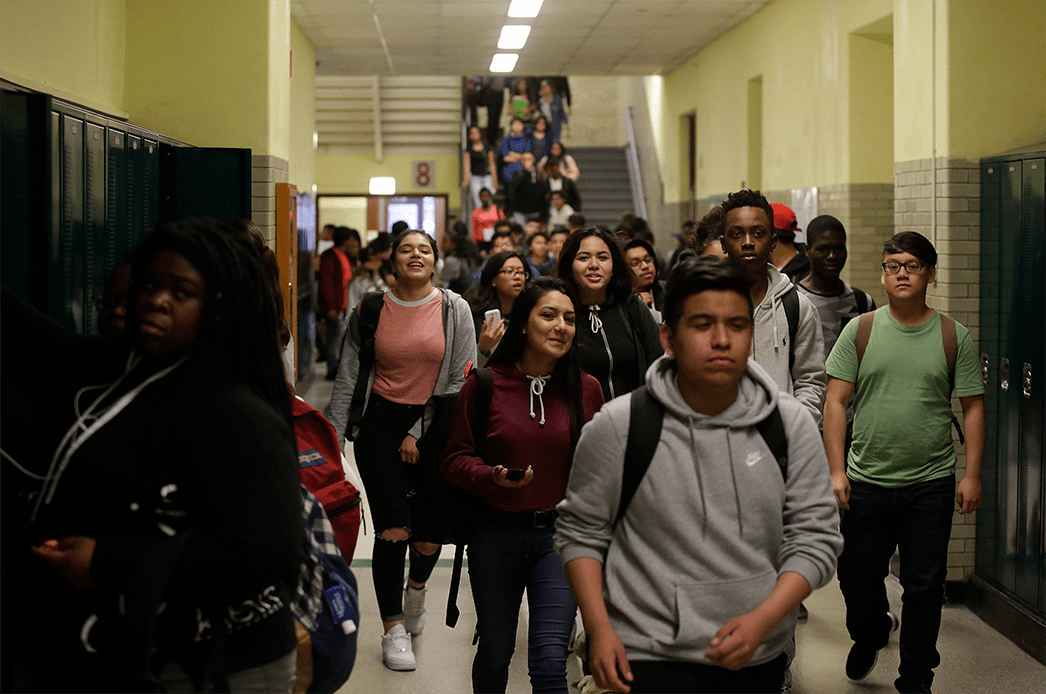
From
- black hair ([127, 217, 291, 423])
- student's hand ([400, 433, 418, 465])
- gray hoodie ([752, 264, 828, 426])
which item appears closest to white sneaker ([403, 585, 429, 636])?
student's hand ([400, 433, 418, 465])

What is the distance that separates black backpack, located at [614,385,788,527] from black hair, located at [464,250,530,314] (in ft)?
10.9

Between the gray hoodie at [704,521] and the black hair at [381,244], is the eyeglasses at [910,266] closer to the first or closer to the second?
the gray hoodie at [704,521]

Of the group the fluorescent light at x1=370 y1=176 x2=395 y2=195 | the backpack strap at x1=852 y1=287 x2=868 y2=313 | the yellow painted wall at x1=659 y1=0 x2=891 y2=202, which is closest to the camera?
the backpack strap at x1=852 y1=287 x2=868 y2=313

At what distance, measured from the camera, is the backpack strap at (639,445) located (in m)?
2.37

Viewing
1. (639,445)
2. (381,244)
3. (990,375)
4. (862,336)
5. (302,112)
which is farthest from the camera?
(302,112)

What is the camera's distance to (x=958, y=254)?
19.9ft

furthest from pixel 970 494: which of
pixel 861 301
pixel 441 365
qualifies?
pixel 441 365

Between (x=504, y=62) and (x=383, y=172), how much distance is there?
7.99 m

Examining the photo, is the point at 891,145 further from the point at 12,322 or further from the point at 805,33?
the point at 12,322

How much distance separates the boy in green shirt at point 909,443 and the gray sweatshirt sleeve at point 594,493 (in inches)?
77.9

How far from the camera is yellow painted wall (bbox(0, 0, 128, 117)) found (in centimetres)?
468

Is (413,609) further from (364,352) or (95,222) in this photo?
(95,222)

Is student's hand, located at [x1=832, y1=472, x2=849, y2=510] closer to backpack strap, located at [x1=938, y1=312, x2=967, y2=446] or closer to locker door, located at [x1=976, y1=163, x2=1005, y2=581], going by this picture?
backpack strap, located at [x1=938, y1=312, x2=967, y2=446]

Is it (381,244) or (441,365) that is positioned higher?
(381,244)
